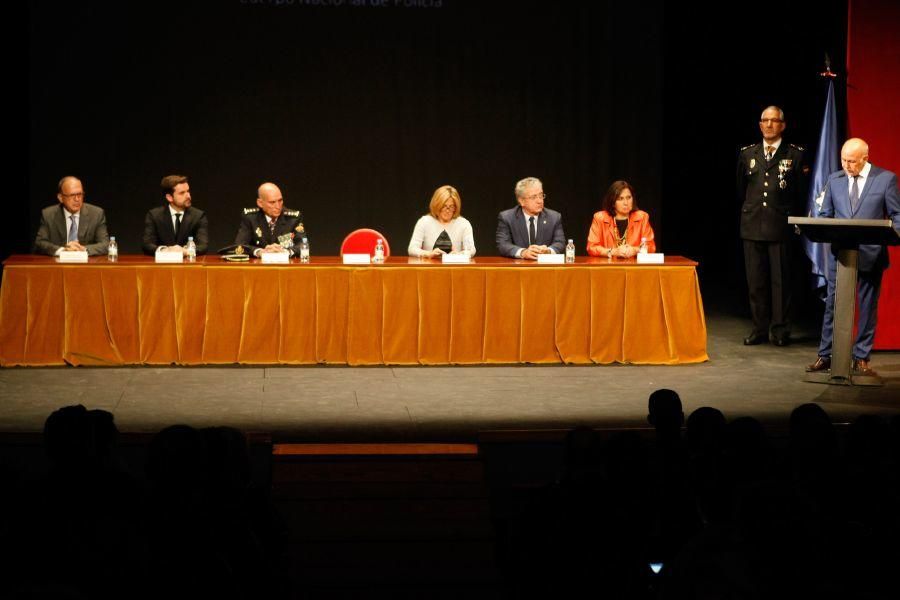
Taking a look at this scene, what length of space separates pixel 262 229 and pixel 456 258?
1.36 meters

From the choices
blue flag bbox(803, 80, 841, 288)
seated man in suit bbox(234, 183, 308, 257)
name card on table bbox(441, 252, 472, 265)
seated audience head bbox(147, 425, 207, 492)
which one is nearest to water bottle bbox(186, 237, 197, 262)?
seated man in suit bbox(234, 183, 308, 257)

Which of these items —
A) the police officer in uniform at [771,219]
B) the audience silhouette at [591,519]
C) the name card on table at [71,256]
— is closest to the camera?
the audience silhouette at [591,519]

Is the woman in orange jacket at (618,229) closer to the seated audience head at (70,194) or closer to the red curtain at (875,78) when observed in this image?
the red curtain at (875,78)

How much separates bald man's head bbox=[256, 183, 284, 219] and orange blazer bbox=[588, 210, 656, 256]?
2.07 meters

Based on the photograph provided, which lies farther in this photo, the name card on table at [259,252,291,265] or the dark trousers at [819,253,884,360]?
the name card on table at [259,252,291,265]

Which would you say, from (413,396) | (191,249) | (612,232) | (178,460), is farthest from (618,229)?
(178,460)

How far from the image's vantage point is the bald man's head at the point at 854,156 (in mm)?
6423

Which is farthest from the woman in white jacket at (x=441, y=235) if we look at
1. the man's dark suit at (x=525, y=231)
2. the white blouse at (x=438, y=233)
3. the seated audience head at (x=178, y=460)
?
the seated audience head at (x=178, y=460)

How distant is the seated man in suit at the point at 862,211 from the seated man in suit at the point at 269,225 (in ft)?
11.0

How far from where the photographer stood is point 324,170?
978 cm

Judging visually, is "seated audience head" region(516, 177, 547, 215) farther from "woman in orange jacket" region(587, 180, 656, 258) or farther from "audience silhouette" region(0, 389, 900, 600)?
"audience silhouette" region(0, 389, 900, 600)

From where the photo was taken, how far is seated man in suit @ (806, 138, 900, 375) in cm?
646

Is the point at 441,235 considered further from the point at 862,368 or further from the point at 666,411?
the point at 666,411

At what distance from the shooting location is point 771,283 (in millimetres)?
7898
